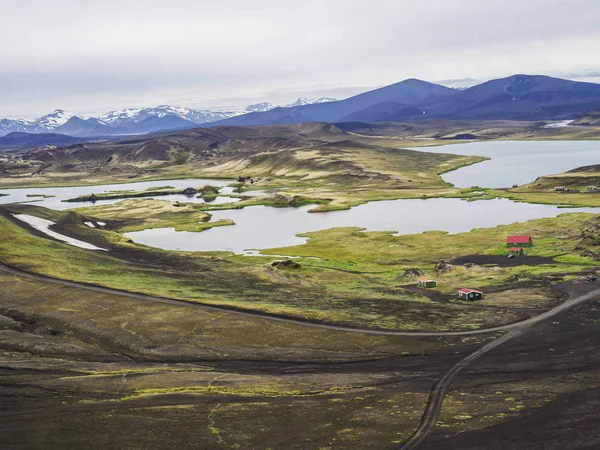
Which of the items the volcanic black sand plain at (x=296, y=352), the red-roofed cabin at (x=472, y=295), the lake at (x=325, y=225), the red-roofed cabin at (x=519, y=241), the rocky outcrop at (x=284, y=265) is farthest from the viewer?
the lake at (x=325, y=225)

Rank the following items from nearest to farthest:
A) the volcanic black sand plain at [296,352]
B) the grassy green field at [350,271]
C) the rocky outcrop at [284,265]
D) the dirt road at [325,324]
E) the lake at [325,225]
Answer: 1. the volcanic black sand plain at [296,352]
2. the dirt road at [325,324]
3. the grassy green field at [350,271]
4. the rocky outcrop at [284,265]
5. the lake at [325,225]

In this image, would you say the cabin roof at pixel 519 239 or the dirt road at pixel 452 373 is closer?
the dirt road at pixel 452 373

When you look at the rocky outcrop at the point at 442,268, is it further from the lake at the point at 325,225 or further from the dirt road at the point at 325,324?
the lake at the point at 325,225

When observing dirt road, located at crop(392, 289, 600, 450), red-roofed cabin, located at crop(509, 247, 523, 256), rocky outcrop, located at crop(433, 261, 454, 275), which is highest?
red-roofed cabin, located at crop(509, 247, 523, 256)

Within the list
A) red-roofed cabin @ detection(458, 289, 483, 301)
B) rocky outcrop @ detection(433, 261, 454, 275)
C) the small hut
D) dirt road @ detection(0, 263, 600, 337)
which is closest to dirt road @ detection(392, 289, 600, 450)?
dirt road @ detection(0, 263, 600, 337)

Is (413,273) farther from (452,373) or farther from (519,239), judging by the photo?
(452,373)

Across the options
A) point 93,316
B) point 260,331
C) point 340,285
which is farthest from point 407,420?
point 340,285

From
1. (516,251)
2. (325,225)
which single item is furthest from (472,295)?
(325,225)

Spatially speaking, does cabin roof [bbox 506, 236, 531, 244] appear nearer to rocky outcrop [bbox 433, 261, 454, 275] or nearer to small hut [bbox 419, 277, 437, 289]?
rocky outcrop [bbox 433, 261, 454, 275]

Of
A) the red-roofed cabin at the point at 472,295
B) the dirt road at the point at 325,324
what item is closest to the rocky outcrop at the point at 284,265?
the dirt road at the point at 325,324
